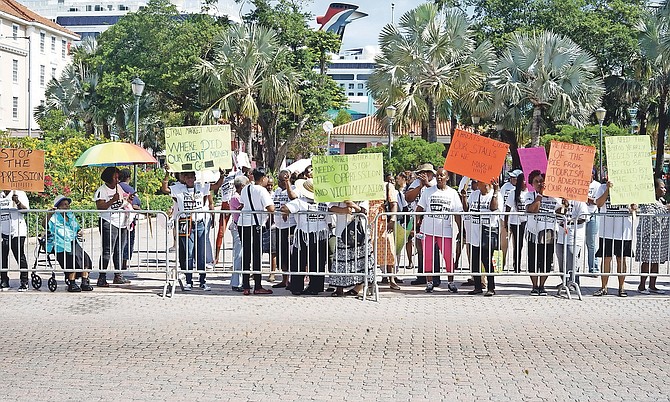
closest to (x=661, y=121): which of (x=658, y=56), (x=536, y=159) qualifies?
(x=658, y=56)

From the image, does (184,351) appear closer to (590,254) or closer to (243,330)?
(243,330)

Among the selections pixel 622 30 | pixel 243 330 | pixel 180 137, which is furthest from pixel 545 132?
pixel 243 330

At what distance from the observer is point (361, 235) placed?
11.6m

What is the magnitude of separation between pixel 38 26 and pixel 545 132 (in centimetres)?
5171

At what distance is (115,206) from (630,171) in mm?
7035

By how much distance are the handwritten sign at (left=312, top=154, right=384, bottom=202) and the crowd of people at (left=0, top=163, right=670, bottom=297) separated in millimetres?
294

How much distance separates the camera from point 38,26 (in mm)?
76812

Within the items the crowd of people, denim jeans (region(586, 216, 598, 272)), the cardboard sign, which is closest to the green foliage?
→ the cardboard sign

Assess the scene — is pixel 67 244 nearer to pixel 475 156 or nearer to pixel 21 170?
pixel 21 170

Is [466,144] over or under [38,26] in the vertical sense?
under

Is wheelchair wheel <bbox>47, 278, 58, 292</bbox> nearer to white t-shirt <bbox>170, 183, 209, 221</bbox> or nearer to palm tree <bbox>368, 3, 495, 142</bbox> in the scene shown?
white t-shirt <bbox>170, 183, 209, 221</bbox>

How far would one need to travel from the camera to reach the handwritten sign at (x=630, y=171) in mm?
11609

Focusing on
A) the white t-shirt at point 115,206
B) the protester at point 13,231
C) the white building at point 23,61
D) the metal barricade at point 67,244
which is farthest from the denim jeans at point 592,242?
the white building at point 23,61

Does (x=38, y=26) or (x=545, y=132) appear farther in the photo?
(x=38, y=26)
